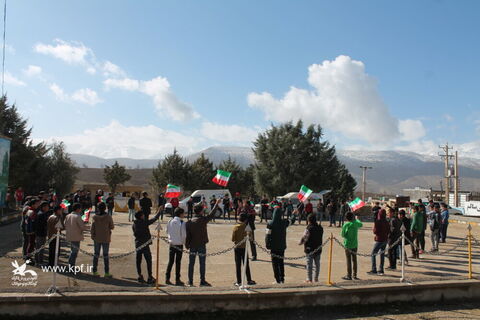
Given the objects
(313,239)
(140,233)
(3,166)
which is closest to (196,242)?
(140,233)

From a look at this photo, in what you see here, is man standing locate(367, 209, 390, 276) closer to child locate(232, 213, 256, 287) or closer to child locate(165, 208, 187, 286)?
child locate(232, 213, 256, 287)

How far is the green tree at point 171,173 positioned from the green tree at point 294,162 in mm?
9597

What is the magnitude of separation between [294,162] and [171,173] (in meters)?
15.7

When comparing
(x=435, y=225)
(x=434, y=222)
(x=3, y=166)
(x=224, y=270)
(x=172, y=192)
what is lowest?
(x=224, y=270)

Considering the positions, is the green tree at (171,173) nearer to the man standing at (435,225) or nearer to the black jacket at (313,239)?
the man standing at (435,225)

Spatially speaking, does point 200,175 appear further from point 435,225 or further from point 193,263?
point 193,263

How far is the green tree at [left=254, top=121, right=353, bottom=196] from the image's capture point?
43.2 m

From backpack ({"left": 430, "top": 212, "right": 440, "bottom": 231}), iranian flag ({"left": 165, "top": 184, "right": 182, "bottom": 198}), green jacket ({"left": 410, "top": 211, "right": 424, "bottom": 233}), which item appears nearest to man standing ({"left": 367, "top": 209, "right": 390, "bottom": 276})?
green jacket ({"left": 410, "top": 211, "right": 424, "bottom": 233})

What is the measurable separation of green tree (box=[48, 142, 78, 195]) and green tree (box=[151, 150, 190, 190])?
33.0ft

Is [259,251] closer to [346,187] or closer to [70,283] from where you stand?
[70,283]

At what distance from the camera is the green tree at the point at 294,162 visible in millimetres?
43188

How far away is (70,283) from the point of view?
7.98 metres

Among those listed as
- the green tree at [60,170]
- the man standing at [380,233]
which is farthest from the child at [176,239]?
the green tree at [60,170]

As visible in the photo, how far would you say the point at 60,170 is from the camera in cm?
4091
